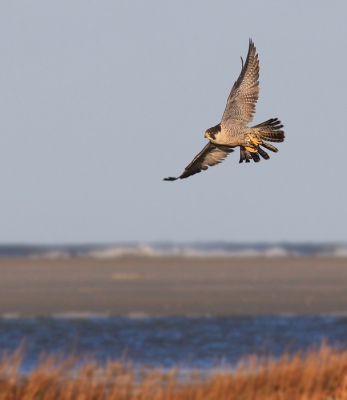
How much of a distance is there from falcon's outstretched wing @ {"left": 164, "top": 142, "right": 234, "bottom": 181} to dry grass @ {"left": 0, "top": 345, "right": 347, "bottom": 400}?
7752mm

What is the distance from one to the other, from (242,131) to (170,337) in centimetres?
2432

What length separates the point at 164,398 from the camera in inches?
651

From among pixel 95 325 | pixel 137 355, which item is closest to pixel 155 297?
pixel 95 325

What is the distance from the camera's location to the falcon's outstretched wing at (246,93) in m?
9.22

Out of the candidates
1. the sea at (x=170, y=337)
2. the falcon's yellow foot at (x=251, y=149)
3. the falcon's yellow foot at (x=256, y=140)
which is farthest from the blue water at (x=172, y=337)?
the falcon's yellow foot at (x=251, y=149)

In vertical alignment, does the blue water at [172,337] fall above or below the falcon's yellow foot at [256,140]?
below

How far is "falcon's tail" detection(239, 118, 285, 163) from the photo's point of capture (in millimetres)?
8219

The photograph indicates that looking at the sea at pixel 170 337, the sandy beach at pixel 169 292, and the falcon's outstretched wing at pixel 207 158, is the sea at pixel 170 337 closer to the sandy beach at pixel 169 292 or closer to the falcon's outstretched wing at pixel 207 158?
the sandy beach at pixel 169 292

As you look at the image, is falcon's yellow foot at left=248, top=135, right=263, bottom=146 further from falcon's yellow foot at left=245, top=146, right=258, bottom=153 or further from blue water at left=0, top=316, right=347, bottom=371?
blue water at left=0, top=316, right=347, bottom=371

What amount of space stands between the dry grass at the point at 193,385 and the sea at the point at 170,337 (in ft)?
21.4

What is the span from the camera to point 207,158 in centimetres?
938

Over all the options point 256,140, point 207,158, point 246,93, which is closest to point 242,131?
point 256,140

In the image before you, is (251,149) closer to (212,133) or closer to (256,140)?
(256,140)

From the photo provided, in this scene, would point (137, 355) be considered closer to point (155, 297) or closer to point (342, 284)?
point (155, 297)
